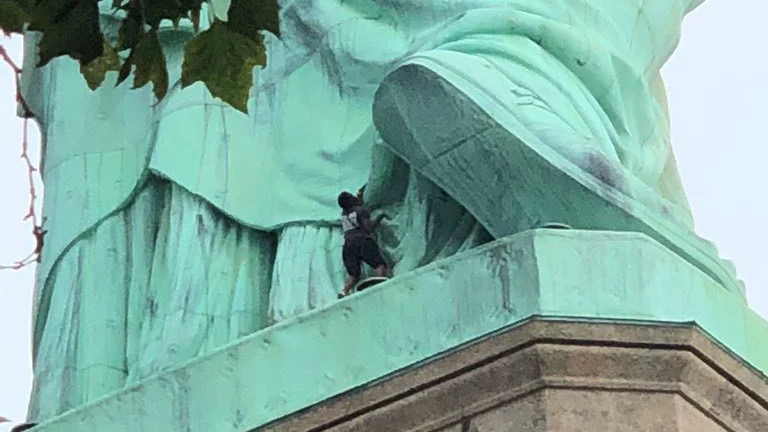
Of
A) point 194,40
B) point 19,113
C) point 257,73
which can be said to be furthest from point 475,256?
point 19,113

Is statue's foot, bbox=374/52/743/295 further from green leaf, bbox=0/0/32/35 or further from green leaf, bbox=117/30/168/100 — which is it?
green leaf, bbox=0/0/32/35

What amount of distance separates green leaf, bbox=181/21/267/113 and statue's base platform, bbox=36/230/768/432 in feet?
2.68

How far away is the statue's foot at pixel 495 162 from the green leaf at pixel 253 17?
1.03 metres

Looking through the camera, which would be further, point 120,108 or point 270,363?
point 120,108

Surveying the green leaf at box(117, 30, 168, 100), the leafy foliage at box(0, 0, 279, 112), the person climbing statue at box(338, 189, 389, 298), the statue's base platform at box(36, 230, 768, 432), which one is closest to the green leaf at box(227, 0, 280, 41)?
the leafy foliage at box(0, 0, 279, 112)

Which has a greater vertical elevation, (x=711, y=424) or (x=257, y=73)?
(x=257, y=73)

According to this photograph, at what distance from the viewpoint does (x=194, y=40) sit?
552 centimetres

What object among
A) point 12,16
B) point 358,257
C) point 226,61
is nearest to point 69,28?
point 12,16

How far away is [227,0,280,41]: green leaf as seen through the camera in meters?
5.46

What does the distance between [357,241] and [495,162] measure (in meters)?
0.46

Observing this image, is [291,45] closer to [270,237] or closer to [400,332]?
[270,237]

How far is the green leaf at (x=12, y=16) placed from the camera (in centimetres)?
541

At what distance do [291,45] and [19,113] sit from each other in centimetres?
82

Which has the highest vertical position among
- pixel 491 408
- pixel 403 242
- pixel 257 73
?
pixel 257 73
